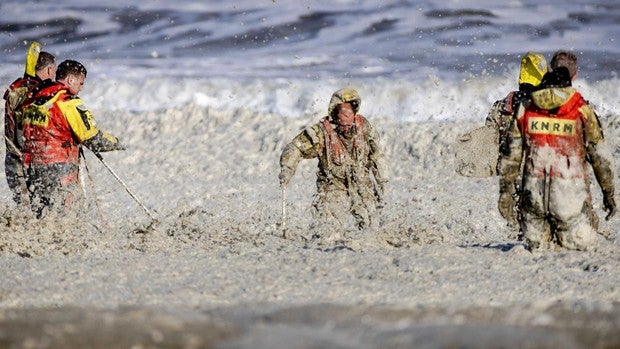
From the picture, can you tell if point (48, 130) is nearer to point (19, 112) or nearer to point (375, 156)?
point (19, 112)

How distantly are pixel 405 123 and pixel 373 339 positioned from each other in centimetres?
1180

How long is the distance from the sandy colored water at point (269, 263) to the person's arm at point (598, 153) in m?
0.46

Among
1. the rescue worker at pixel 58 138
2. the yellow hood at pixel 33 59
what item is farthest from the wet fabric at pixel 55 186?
the yellow hood at pixel 33 59

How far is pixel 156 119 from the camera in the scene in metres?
17.5

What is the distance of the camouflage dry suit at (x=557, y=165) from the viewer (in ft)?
28.2

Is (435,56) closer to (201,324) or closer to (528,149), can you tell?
(528,149)

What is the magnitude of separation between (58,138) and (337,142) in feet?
7.52

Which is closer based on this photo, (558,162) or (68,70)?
(558,162)

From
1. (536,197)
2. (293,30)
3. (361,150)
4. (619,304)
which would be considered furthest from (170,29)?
(619,304)

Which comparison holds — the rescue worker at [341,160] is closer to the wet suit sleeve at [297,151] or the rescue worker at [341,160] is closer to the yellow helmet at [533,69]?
the wet suit sleeve at [297,151]

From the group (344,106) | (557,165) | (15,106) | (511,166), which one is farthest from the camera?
(15,106)

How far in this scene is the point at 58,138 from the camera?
399 inches

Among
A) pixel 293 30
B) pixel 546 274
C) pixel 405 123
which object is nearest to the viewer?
pixel 546 274

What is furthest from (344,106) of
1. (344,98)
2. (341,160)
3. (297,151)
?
(297,151)
